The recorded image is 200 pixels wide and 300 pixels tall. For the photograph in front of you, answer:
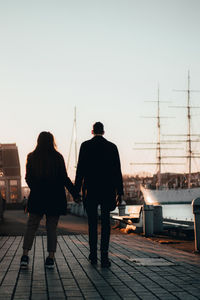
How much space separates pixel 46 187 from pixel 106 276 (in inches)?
61.7

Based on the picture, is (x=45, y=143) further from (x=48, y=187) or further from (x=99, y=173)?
(x=99, y=173)

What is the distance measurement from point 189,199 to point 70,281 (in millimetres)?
92949

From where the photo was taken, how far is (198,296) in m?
4.89

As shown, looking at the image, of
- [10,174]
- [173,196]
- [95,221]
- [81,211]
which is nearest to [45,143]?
[95,221]

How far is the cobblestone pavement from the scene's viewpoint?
5035 mm

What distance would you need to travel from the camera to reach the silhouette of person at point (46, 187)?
6.91m

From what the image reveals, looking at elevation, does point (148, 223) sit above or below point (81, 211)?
above

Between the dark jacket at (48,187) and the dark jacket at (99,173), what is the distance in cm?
28

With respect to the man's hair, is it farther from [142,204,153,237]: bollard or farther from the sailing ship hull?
the sailing ship hull

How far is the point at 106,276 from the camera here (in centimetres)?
612

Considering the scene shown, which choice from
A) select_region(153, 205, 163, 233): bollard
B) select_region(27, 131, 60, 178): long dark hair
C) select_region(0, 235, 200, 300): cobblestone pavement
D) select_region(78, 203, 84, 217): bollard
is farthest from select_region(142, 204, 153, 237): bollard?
select_region(78, 203, 84, 217): bollard

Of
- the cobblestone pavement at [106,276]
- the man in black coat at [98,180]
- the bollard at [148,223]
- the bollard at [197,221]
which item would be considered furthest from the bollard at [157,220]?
the man in black coat at [98,180]

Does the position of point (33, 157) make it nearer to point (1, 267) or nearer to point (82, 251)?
point (1, 267)

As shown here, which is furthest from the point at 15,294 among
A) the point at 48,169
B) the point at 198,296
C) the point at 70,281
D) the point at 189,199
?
the point at 189,199
